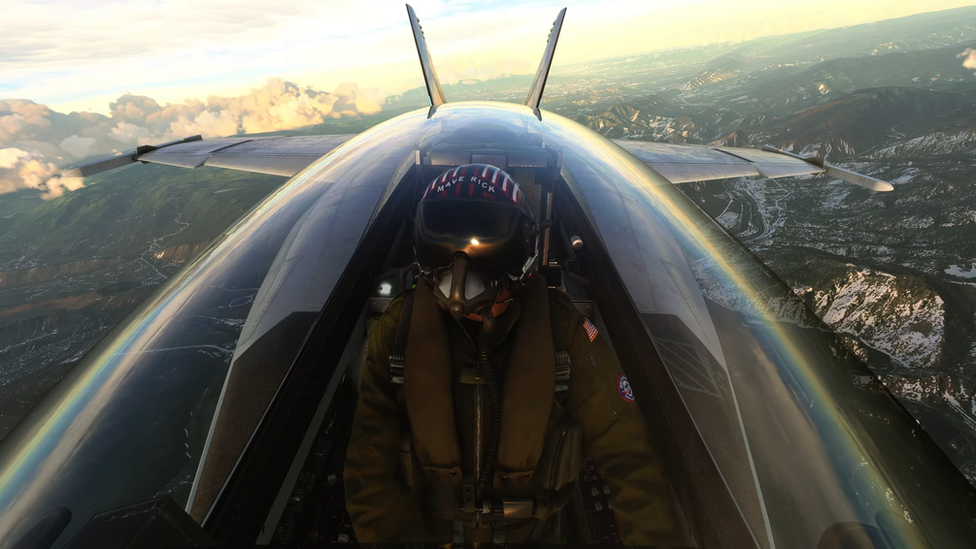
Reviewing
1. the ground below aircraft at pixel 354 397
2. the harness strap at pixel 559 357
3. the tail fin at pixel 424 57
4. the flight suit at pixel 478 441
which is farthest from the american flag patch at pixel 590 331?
the tail fin at pixel 424 57

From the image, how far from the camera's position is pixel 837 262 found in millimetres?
62438

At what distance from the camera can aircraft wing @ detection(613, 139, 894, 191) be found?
6109 millimetres

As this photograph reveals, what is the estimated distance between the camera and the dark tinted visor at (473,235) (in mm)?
1568

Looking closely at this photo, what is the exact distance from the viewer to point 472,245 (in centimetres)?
156

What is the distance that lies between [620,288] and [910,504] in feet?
4.28

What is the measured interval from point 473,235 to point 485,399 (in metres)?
0.65

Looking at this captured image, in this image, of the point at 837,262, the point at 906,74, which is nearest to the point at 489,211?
the point at 837,262

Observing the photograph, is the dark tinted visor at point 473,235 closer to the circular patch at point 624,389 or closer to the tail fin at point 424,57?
the circular patch at point 624,389

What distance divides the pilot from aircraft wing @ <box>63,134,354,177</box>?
20.4 feet

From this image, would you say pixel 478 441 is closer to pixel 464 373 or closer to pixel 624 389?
pixel 464 373

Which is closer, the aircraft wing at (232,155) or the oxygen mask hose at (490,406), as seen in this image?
the oxygen mask hose at (490,406)

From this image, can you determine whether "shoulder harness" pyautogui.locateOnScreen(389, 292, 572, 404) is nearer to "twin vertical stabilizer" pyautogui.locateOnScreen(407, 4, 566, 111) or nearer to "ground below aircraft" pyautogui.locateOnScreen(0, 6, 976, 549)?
"ground below aircraft" pyautogui.locateOnScreen(0, 6, 976, 549)

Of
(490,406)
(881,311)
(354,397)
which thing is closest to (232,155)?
(354,397)

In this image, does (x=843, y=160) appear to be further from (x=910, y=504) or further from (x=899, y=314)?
(x=910, y=504)
